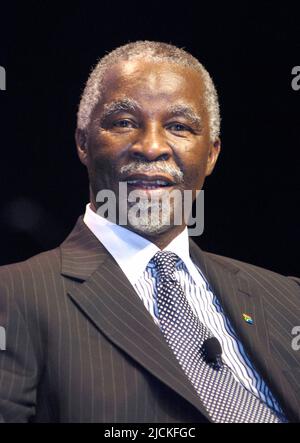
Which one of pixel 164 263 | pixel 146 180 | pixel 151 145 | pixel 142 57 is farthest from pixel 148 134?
pixel 164 263

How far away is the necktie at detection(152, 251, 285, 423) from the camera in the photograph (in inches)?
95.5

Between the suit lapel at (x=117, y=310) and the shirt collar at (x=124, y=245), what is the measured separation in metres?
0.04

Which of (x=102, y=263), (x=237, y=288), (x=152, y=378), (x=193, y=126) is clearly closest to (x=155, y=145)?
(x=193, y=126)

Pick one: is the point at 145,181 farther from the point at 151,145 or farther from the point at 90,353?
the point at 90,353

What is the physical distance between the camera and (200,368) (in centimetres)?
249

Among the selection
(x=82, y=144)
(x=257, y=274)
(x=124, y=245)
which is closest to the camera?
(x=124, y=245)

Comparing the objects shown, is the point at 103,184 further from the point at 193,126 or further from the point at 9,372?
the point at 9,372

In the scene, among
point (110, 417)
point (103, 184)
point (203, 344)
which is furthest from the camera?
point (103, 184)

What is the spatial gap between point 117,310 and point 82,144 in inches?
30.8

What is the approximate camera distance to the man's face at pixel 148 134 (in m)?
2.72

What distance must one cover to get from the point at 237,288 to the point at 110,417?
0.82m

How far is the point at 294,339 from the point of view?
112 inches

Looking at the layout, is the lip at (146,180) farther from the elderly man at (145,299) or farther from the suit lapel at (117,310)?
the suit lapel at (117,310)

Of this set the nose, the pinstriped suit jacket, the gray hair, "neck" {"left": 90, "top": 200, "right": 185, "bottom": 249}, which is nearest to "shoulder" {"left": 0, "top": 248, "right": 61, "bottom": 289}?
the pinstriped suit jacket
